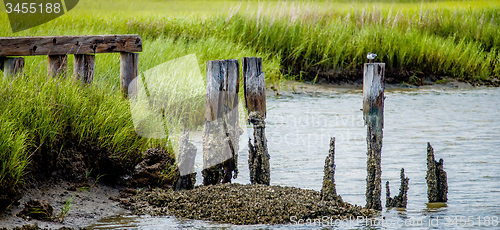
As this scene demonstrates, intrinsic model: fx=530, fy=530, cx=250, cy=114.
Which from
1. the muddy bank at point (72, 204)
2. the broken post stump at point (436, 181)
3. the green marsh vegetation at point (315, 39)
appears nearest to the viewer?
the muddy bank at point (72, 204)

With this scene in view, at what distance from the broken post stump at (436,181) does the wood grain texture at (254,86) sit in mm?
1858

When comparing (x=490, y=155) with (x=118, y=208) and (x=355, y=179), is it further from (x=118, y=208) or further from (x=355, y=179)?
(x=118, y=208)

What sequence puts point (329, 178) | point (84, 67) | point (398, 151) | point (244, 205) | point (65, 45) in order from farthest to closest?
point (398, 151)
point (84, 67)
point (65, 45)
point (329, 178)
point (244, 205)

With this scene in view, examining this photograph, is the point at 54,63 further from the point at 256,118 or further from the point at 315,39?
the point at 315,39

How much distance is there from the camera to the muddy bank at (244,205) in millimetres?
5094

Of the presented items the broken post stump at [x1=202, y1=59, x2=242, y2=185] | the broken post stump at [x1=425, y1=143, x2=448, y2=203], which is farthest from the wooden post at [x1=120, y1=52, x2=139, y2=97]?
the broken post stump at [x1=425, y1=143, x2=448, y2=203]

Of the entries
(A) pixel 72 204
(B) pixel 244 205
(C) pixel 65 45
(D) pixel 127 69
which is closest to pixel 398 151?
(B) pixel 244 205

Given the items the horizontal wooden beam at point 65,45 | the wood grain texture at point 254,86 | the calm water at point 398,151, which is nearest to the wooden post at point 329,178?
the calm water at point 398,151

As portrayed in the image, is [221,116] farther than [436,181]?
Yes

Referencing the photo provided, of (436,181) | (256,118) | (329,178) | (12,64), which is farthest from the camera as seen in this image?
(12,64)

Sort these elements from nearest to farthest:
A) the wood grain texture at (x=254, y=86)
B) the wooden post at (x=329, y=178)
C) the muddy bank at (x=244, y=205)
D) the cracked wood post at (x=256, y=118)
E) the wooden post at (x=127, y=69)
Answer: the muddy bank at (x=244, y=205) → the wooden post at (x=329, y=178) → the cracked wood post at (x=256, y=118) → the wood grain texture at (x=254, y=86) → the wooden post at (x=127, y=69)

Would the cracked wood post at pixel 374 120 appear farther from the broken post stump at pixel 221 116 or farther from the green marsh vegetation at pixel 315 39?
→ the green marsh vegetation at pixel 315 39

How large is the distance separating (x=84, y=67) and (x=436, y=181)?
4804 millimetres

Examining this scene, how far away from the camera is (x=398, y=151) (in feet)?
26.8
